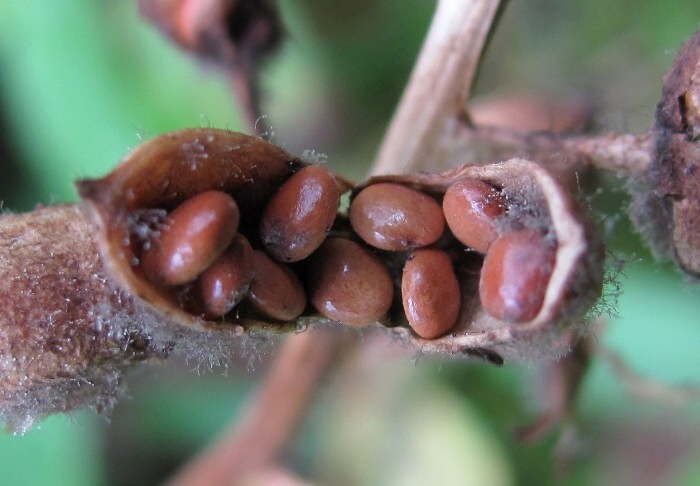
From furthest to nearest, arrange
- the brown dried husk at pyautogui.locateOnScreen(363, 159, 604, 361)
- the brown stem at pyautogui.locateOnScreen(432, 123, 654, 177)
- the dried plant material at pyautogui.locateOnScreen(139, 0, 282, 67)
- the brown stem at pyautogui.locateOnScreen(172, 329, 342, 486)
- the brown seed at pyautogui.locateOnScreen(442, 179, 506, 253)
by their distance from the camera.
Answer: the brown stem at pyautogui.locateOnScreen(172, 329, 342, 486), the dried plant material at pyautogui.locateOnScreen(139, 0, 282, 67), the brown stem at pyautogui.locateOnScreen(432, 123, 654, 177), the brown seed at pyautogui.locateOnScreen(442, 179, 506, 253), the brown dried husk at pyautogui.locateOnScreen(363, 159, 604, 361)

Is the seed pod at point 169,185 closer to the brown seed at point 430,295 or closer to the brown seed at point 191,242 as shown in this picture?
the brown seed at point 191,242

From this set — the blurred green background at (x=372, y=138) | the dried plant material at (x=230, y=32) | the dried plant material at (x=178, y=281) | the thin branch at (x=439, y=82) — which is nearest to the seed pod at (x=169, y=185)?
the dried plant material at (x=178, y=281)

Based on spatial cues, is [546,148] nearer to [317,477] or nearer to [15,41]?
[317,477]

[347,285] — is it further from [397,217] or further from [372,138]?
[372,138]

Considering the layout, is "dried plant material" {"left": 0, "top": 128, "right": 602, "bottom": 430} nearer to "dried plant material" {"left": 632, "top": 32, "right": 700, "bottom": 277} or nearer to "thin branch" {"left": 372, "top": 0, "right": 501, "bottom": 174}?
"dried plant material" {"left": 632, "top": 32, "right": 700, "bottom": 277}

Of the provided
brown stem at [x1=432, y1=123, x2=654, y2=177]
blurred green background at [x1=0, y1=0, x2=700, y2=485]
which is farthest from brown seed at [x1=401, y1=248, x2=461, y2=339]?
blurred green background at [x1=0, y1=0, x2=700, y2=485]

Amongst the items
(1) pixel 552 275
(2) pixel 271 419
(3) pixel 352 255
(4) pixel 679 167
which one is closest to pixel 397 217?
(3) pixel 352 255
